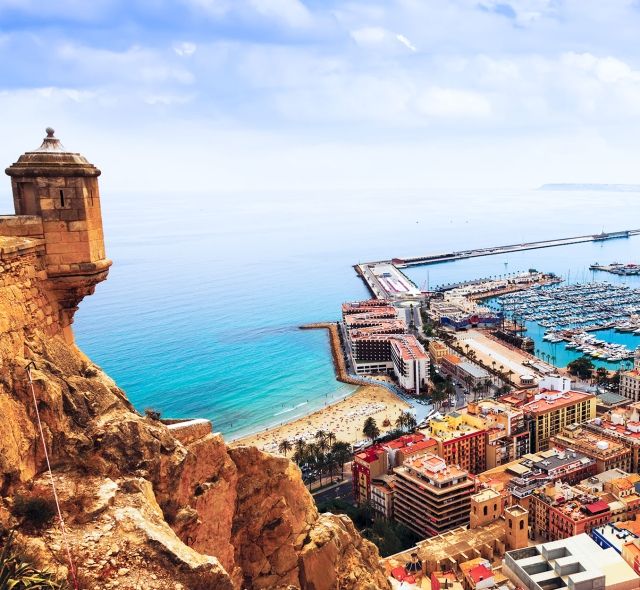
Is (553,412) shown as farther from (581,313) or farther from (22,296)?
(581,313)

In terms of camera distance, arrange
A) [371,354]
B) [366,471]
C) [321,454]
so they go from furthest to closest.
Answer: [371,354] < [321,454] < [366,471]

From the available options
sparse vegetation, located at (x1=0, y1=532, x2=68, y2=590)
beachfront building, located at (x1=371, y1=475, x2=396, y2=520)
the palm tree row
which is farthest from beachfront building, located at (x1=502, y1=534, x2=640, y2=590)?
sparse vegetation, located at (x1=0, y1=532, x2=68, y2=590)

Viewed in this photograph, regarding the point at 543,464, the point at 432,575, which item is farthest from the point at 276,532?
the point at 543,464

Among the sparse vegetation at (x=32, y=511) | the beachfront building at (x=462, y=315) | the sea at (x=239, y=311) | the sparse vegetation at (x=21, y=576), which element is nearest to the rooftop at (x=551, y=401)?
the sea at (x=239, y=311)

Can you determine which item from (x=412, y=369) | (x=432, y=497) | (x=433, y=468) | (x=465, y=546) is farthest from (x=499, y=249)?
(x=465, y=546)

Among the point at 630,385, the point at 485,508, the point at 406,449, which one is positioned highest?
the point at 406,449

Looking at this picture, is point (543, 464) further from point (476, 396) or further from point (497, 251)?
point (497, 251)
